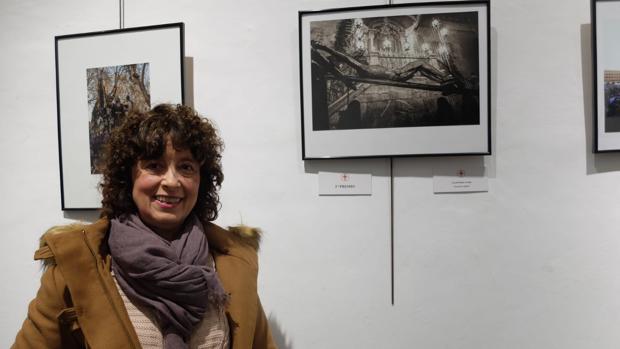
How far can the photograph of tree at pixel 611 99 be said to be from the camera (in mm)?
1306

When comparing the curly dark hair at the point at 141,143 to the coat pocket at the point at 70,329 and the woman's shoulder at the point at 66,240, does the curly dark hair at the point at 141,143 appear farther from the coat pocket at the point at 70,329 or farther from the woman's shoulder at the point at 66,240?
the coat pocket at the point at 70,329

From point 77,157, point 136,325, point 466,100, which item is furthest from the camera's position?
point 77,157

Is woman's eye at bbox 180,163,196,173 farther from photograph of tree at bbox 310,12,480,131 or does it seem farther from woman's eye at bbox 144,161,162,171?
photograph of tree at bbox 310,12,480,131

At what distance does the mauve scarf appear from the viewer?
33.7 inches

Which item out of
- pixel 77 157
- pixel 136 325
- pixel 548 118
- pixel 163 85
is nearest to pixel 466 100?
pixel 548 118

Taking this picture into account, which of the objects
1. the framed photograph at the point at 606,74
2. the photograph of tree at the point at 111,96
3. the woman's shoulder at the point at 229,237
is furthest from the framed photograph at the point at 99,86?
the framed photograph at the point at 606,74

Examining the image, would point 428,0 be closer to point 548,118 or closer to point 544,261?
point 548,118

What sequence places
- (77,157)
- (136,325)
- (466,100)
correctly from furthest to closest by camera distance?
1. (77,157)
2. (466,100)
3. (136,325)

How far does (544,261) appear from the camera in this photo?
4.34ft

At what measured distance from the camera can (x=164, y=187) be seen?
3.00 feet

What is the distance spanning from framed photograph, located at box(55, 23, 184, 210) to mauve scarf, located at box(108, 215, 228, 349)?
0.63 meters

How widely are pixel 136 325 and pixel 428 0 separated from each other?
1321 millimetres

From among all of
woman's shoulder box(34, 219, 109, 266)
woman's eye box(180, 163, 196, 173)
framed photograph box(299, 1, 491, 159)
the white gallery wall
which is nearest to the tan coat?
woman's shoulder box(34, 219, 109, 266)

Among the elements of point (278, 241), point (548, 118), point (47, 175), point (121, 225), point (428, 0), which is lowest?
point (278, 241)
